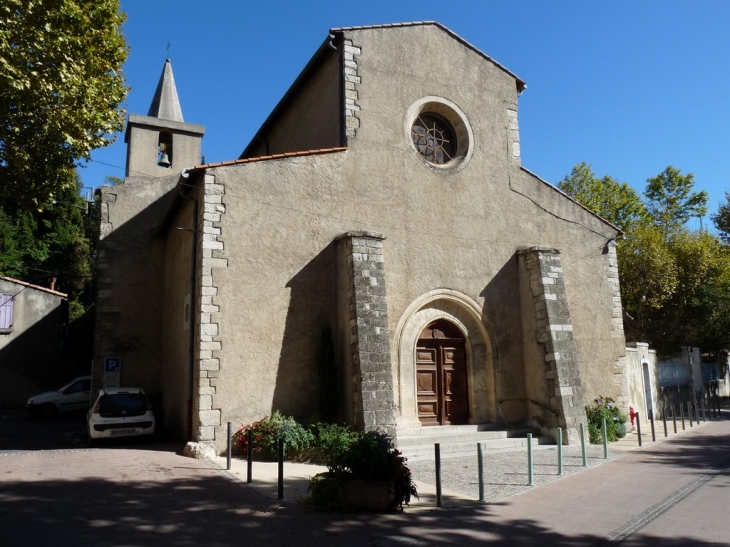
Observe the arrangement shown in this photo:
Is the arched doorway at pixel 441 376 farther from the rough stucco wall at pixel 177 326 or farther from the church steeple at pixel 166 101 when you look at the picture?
the church steeple at pixel 166 101

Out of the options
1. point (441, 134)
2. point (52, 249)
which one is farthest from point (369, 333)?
point (52, 249)

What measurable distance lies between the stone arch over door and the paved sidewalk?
1.51 metres

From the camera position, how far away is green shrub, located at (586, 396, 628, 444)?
13.1 meters

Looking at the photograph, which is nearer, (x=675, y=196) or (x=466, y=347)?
(x=466, y=347)

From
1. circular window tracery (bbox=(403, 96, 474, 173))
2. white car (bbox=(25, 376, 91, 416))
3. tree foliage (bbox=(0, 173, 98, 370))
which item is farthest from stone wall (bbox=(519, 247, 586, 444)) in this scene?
tree foliage (bbox=(0, 173, 98, 370))

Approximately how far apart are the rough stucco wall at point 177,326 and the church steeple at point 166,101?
528 centimetres

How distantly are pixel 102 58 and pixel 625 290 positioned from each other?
2244 cm

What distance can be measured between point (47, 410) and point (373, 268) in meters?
13.8

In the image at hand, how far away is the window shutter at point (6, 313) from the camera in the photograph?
22516mm

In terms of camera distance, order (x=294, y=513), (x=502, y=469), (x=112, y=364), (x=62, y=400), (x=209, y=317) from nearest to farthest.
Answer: (x=294, y=513), (x=502, y=469), (x=209, y=317), (x=112, y=364), (x=62, y=400)

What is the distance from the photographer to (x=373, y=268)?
1160cm

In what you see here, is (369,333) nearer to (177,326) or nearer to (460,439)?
(460,439)

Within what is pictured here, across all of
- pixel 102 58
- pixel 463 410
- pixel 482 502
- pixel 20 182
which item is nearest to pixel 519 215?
pixel 463 410

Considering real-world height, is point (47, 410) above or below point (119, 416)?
below
